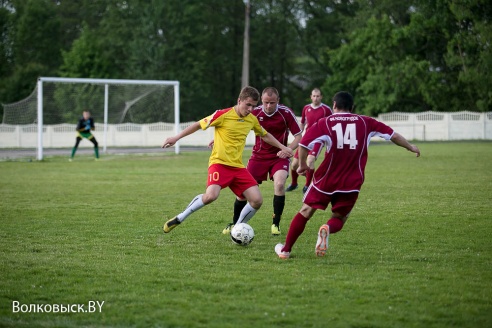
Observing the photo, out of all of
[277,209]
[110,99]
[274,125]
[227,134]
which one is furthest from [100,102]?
[227,134]

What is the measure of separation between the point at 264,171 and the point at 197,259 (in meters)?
2.98

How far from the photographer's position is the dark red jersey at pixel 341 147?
7328 millimetres

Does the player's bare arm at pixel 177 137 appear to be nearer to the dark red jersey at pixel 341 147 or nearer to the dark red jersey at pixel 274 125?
the dark red jersey at pixel 341 147

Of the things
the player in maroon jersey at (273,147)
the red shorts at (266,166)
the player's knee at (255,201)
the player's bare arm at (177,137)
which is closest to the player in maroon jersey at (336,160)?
the player's knee at (255,201)

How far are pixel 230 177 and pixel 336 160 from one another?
1.67 metres

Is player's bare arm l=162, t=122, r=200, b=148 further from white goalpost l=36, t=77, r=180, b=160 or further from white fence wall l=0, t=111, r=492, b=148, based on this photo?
white fence wall l=0, t=111, r=492, b=148

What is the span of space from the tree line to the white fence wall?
2.82 meters

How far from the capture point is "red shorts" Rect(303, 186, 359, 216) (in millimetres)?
7438

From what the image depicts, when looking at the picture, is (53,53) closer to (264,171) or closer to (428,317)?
(264,171)

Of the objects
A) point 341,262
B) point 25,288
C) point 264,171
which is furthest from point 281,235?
point 25,288

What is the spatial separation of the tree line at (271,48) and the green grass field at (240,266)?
34605mm

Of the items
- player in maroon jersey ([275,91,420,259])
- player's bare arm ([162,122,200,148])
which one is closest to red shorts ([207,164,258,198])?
player's bare arm ([162,122,200,148])

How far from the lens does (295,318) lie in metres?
5.27

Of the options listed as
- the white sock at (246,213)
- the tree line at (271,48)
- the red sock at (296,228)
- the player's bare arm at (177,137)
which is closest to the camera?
the red sock at (296,228)
